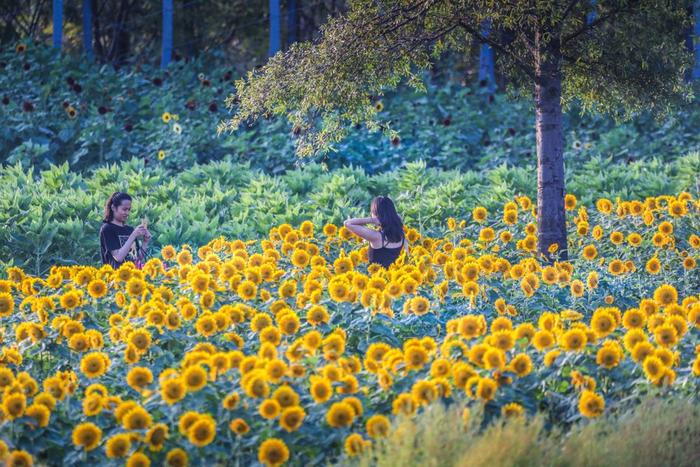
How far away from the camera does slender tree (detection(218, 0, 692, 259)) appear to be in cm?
804

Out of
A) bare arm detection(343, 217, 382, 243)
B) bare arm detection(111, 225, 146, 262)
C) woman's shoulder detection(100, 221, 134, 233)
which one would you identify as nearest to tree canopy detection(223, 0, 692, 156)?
bare arm detection(343, 217, 382, 243)

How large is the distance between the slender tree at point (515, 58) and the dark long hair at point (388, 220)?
960 mm

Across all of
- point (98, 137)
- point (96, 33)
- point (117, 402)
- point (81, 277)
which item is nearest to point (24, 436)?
point (117, 402)

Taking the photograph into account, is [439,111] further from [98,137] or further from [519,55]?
[519,55]

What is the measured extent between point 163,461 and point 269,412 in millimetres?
518

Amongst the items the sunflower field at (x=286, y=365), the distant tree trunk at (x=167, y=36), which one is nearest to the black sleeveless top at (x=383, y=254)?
the sunflower field at (x=286, y=365)

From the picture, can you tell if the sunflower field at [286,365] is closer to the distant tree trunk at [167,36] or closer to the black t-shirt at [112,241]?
the black t-shirt at [112,241]

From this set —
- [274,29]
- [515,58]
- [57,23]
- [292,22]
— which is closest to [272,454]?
[515,58]

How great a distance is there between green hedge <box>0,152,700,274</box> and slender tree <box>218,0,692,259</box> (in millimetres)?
1274

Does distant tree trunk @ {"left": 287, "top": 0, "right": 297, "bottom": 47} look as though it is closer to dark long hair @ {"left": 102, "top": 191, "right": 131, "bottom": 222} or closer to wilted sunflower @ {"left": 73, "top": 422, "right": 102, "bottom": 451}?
dark long hair @ {"left": 102, "top": 191, "right": 131, "bottom": 222}

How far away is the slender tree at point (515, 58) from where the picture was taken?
26.4 ft

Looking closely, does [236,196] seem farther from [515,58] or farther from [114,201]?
[515,58]

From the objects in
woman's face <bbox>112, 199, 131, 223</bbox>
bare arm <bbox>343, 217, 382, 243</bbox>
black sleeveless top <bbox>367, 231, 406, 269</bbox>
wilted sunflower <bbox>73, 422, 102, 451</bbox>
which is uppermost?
woman's face <bbox>112, 199, 131, 223</bbox>

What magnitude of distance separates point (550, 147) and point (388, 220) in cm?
167
